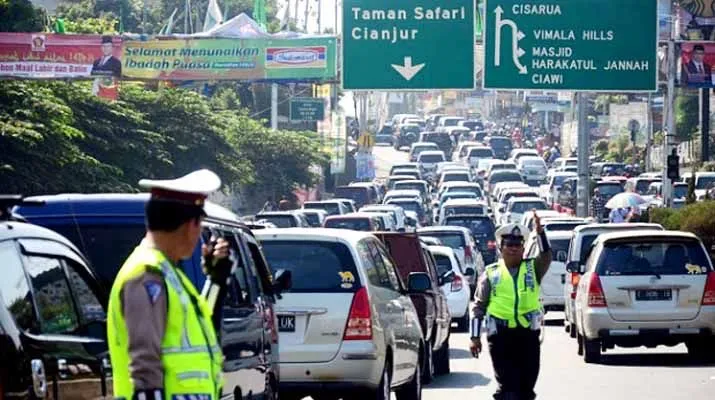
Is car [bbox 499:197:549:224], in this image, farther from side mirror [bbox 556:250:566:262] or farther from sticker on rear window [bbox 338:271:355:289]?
sticker on rear window [bbox 338:271:355:289]

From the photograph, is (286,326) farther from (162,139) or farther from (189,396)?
(162,139)

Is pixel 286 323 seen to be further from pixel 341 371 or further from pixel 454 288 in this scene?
pixel 454 288

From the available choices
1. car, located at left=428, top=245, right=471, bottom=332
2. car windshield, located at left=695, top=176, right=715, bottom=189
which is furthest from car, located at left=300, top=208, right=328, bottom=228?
car windshield, located at left=695, top=176, right=715, bottom=189

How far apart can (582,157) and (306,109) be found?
91.7ft

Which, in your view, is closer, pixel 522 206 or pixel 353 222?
pixel 353 222

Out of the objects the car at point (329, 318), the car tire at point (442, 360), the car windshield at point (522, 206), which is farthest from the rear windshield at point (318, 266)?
the car windshield at point (522, 206)

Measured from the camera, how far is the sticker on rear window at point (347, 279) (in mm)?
13891

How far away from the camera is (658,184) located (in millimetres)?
52406

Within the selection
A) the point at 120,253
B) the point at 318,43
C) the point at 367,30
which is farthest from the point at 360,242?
the point at 318,43

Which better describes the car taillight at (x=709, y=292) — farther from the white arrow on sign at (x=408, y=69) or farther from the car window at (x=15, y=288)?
the white arrow on sign at (x=408, y=69)

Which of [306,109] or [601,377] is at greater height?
[306,109]

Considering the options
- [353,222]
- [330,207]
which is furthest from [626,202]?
[330,207]

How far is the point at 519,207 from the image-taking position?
5078cm

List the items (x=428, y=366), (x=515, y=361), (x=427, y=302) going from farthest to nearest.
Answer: (x=428, y=366) < (x=427, y=302) < (x=515, y=361)
